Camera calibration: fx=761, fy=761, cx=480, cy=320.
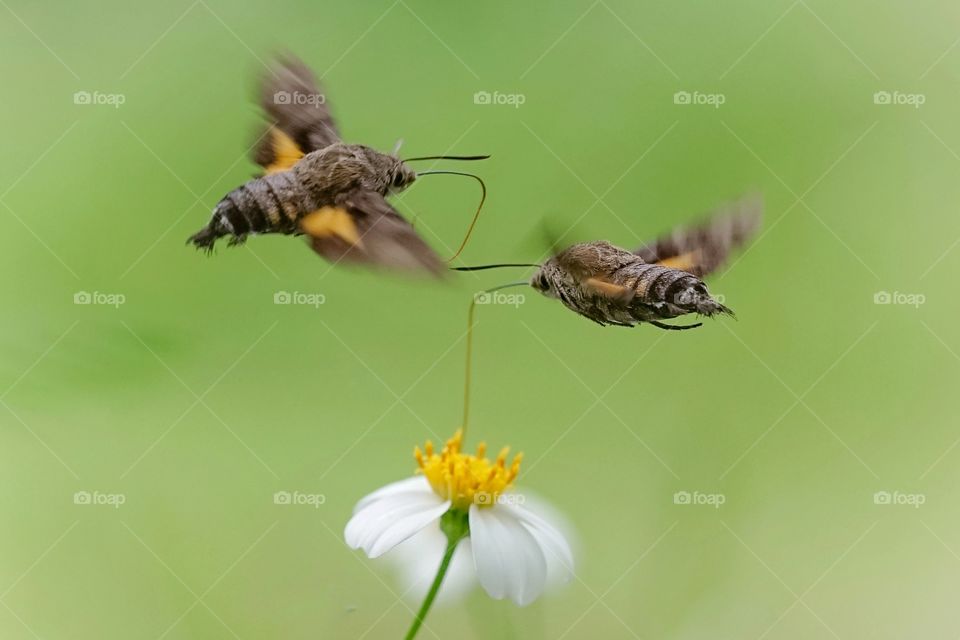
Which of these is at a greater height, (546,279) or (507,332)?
(507,332)

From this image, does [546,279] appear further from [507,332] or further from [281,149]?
[507,332]

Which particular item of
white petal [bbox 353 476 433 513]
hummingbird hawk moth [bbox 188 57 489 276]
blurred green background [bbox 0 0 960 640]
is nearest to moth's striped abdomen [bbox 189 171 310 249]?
hummingbird hawk moth [bbox 188 57 489 276]

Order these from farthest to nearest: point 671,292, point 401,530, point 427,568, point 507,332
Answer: point 507,332, point 427,568, point 401,530, point 671,292

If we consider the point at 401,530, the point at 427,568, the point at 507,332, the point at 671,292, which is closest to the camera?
the point at 671,292

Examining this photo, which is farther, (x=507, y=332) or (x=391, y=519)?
(x=507, y=332)

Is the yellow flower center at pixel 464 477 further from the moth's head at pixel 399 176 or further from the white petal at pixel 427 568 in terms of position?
the moth's head at pixel 399 176

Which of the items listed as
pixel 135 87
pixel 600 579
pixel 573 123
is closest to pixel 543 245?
pixel 600 579

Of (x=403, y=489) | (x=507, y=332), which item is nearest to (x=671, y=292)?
(x=403, y=489)

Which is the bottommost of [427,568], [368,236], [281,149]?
[427,568]

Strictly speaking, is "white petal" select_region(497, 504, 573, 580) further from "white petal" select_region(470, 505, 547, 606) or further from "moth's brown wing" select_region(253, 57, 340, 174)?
"moth's brown wing" select_region(253, 57, 340, 174)
